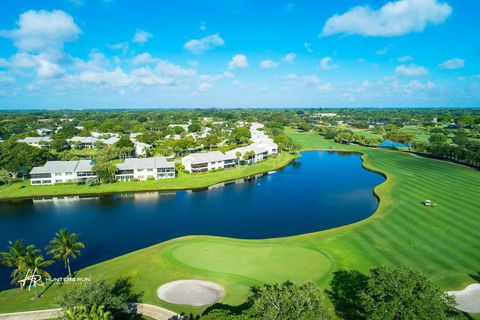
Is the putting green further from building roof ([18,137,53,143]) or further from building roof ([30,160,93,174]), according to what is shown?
building roof ([18,137,53,143])

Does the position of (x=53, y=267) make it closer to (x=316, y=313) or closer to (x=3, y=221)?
(x=3, y=221)

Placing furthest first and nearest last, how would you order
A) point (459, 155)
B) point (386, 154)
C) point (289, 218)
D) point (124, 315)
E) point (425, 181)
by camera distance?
point (386, 154) → point (459, 155) → point (425, 181) → point (289, 218) → point (124, 315)

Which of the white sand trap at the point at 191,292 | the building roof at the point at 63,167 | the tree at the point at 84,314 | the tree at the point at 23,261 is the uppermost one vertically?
the building roof at the point at 63,167

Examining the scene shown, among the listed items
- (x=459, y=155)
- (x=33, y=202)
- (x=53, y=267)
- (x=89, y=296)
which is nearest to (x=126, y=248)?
(x=53, y=267)

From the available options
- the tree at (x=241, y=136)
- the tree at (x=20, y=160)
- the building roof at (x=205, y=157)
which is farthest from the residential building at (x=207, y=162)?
the tree at (x=20, y=160)

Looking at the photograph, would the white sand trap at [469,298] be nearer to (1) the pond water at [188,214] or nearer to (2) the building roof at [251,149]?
(1) the pond water at [188,214]

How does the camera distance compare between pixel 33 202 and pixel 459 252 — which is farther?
pixel 33 202

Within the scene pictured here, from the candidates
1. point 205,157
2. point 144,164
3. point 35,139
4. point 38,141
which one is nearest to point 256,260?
point 144,164
